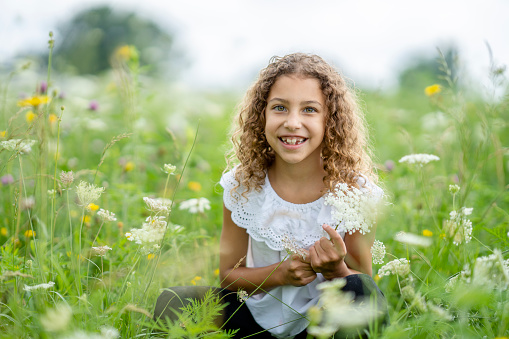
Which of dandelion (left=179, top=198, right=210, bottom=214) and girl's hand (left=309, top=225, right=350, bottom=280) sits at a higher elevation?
girl's hand (left=309, top=225, right=350, bottom=280)

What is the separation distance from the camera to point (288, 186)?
1.77 meters

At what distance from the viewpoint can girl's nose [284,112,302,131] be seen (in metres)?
1.58

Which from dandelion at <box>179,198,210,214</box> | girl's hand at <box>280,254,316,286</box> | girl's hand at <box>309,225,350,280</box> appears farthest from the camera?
dandelion at <box>179,198,210,214</box>

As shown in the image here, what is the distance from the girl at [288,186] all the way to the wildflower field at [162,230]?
0.64ft

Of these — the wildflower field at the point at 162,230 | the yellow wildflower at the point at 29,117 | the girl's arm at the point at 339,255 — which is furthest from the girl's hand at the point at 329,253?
the yellow wildflower at the point at 29,117

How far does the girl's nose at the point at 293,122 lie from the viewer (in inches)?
62.1

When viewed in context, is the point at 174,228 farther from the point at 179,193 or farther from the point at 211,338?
the point at 179,193

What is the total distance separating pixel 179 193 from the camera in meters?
2.74

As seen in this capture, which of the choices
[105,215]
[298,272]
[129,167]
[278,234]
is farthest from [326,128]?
[129,167]

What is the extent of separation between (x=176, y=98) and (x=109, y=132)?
2.08 m

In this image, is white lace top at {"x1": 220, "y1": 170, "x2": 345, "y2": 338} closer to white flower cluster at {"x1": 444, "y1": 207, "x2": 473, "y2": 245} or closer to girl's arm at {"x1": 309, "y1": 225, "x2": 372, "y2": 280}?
girl's arm at {"x1": 309, "y1": 225, "x2": 372, "y2": 280}

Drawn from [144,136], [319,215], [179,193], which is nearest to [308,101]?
[319,215]

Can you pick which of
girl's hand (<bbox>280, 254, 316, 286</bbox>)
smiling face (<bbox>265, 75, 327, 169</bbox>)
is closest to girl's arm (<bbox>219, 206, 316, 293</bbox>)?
girl's hand (<bbox>280, 254, 316, 286</bbox>)

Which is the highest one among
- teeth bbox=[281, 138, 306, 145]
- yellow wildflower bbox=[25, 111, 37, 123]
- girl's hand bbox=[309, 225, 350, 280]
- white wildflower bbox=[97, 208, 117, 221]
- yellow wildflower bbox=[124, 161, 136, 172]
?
teeth bbox=[281, 138, 306, 145]
